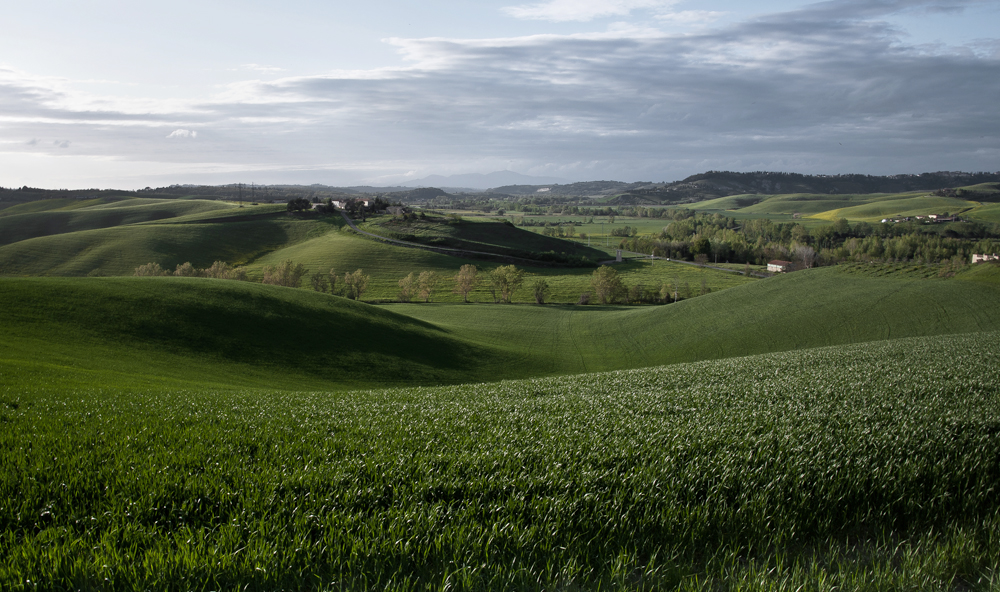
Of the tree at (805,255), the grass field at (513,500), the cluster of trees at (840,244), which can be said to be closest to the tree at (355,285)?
the grass field at (513,500)

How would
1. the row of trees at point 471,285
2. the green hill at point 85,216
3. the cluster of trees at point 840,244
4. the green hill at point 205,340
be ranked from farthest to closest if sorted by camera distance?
the cluster of trees at point 840,244
the green hill at point 85,216
the row of trees at point 471,285
the green hill at point 205,340

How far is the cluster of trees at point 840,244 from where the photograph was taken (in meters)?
137

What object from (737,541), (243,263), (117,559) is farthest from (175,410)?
(243,263)

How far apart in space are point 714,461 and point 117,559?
812cm

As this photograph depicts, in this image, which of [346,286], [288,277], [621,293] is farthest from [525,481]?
[288,277]

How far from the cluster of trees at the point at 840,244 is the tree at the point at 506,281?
261ft

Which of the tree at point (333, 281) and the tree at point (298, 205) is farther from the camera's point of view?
the tree at point (298, 205)

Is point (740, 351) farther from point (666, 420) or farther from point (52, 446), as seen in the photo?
point (52, 446)

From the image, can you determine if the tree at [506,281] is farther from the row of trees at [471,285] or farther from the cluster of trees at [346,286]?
the cluster of trees at [346,286]

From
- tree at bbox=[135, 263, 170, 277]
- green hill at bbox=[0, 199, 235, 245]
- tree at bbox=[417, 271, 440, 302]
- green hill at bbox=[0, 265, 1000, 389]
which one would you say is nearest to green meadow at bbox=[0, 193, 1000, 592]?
green hill at bbox=[0, 265, 1000, 389]

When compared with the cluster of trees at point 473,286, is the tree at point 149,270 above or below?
above

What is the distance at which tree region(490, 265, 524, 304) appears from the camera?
92.9 meters

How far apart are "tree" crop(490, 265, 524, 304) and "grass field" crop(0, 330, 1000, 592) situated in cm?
8052

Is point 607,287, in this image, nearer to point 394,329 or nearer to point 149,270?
point 394,329
